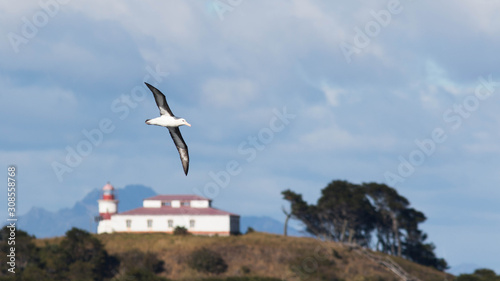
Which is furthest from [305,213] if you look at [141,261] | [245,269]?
[141,261]

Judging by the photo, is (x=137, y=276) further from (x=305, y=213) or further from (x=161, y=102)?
(x=161, y=102)

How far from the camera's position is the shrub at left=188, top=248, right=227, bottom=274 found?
97.1m

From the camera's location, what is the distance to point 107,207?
396ft

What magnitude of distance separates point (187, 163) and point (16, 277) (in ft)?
183

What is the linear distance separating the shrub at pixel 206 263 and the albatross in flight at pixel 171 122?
65397 millimetres

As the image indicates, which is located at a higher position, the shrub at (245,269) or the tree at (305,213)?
the tree at (305,213)

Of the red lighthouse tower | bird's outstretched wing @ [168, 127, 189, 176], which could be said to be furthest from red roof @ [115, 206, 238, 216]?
bird's outstretched wing @ [168, 127, 189, 176]

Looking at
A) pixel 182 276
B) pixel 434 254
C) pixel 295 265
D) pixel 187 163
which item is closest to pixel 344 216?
pixel 434 254

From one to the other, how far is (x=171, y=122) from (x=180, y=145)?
2.63 metres

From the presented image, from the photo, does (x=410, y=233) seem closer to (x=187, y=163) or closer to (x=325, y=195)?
(x=325, y=195)

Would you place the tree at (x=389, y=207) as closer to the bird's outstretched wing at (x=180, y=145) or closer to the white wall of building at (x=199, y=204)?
the white wall of building at (x=199, y=204)

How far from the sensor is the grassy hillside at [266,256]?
95125mm

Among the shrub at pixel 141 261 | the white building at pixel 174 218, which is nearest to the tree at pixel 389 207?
the white building at pixel 174 218

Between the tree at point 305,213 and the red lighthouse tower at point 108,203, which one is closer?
the tree at point 305,213
